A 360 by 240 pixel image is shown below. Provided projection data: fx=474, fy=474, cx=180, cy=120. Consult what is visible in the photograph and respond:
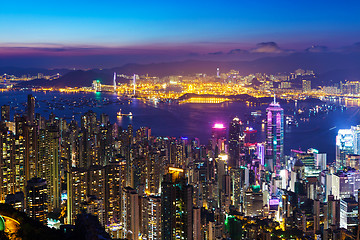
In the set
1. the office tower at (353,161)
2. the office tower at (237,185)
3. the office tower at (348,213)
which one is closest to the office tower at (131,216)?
the office tower at (237,185)

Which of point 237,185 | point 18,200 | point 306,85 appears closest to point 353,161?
point 237,185

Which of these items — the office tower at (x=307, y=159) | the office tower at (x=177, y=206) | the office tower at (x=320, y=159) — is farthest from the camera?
the office tower at (x=320, y=159)

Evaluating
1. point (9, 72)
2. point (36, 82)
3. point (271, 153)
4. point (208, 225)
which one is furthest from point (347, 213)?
point (36, 82)

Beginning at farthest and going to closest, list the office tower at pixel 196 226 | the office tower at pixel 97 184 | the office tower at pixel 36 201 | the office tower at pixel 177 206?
the office tower at pixel 97 184 → the office tower at pixel 36 201 → the office tower at pixel 196 226 → the office tower at pixel 177 206

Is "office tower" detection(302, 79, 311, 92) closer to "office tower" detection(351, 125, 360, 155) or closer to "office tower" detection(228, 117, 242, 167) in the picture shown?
"office tower" detection(228, 117, 242, 167)

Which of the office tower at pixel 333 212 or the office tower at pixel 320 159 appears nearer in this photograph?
the office tower at pixel 333 212

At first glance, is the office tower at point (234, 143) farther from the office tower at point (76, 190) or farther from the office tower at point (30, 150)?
the office tower at point (30, 150)

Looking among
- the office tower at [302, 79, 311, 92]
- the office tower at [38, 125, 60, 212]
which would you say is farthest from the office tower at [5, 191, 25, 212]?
the office tower at [302, 79, 311, 92]

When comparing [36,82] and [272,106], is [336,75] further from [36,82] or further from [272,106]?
[36,82]
